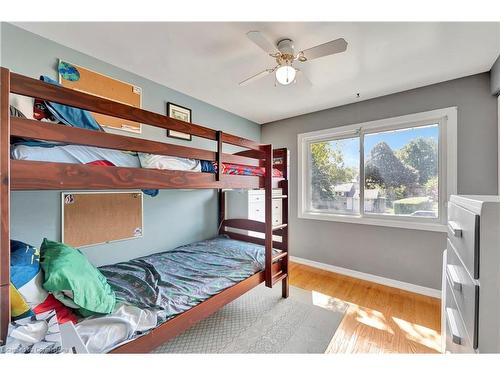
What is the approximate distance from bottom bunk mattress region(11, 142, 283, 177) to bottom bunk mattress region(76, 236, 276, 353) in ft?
2.60

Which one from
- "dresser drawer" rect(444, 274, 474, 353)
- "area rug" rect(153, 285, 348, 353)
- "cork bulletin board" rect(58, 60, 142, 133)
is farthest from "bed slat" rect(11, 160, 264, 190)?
"dresser drawer" rect(444, 274, 474, 353)

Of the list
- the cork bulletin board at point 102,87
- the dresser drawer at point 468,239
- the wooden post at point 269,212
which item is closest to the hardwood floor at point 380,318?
the wooden post at point 269,212

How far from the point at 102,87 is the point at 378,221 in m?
3.46

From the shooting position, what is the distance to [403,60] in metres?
1.88

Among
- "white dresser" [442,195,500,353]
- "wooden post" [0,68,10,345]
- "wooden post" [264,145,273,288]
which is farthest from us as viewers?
"wooden post" [264,145,273,288]

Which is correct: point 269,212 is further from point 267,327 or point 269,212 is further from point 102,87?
point 102,87

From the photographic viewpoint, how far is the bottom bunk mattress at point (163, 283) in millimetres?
1011

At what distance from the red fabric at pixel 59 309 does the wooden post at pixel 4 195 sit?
19cm

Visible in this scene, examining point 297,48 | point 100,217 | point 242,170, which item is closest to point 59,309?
point 100,217

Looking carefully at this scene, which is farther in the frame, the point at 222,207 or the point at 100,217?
the point at 222,207

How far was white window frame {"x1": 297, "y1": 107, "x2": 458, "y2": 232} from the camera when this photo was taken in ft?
7.26

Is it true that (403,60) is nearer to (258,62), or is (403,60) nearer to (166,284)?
(258,62)

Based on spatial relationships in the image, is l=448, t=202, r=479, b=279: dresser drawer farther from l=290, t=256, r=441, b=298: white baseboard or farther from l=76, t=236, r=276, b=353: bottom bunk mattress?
l=290, t=256, r=441, b=298: white baseboard

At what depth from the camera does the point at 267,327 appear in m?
1.78
